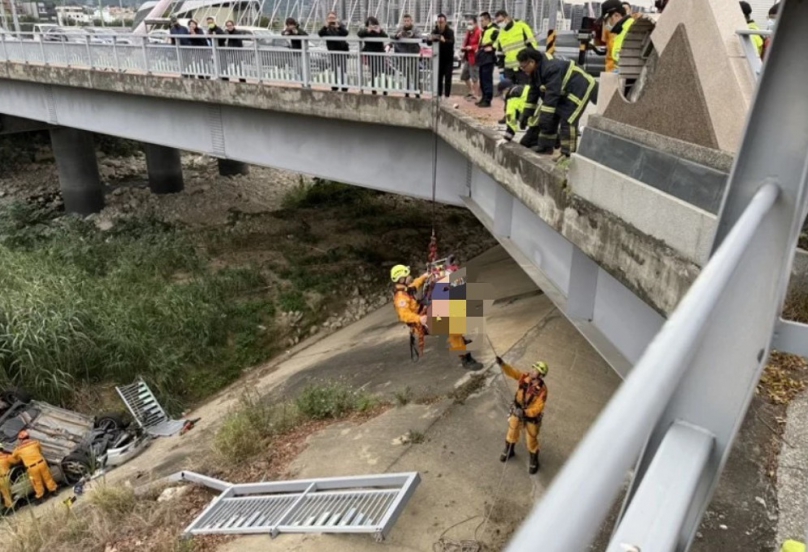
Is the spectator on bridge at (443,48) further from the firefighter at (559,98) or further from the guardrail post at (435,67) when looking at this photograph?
the firefighter at (559,98)

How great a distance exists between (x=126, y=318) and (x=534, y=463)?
33.6 ft

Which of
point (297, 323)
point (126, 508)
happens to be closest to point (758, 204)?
point (126, 508)

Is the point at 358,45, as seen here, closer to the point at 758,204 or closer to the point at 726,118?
the point at 726,118

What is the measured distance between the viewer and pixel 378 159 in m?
11.7

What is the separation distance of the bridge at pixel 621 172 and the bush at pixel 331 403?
11.2 feet

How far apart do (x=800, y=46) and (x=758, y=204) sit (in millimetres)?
423

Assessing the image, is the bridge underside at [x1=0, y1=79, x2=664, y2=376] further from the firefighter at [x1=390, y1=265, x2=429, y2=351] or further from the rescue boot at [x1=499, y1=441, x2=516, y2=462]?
the rescue boot at [x1=499, y1=441, x2=516, y2=462]

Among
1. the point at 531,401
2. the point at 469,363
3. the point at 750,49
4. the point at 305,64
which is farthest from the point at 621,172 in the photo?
the point at 305,64

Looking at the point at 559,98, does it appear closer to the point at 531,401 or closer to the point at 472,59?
the point at 531,401

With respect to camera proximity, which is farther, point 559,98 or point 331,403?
point 331,403

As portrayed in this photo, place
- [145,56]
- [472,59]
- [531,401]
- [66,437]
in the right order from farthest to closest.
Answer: [145,56]
[472,59]
[66,437]
[531,401]

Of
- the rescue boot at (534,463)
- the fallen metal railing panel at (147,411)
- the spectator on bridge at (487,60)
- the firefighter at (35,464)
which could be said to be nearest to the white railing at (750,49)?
the rescue boot at (534,463)

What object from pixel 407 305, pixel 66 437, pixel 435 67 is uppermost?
pixel 435 67

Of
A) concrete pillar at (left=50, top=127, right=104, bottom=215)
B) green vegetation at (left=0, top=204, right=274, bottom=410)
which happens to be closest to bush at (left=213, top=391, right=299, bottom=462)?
green vegetation at (left=0, top=204, right=274, bottom=410)
